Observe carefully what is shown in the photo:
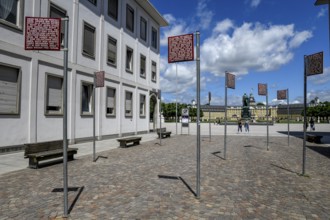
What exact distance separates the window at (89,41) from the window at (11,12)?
5.07 m

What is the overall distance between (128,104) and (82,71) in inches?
280

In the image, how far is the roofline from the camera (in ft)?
81.1

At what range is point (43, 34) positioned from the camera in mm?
4090

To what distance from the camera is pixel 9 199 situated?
16.9 ft

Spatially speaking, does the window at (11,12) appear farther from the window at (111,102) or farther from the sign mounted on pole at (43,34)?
the sign mounted on pole at (43,34)

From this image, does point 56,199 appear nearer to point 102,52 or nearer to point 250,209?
point 250,209

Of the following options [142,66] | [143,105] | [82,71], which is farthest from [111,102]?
[142,66]

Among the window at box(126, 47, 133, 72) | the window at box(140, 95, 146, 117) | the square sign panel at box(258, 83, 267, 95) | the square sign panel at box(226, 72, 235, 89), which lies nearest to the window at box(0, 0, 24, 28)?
the square sign panel at box(226, 72, 235, 89)

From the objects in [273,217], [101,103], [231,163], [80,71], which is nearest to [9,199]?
[273,217]

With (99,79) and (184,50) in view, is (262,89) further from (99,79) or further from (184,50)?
(184,50)

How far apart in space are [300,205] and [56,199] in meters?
4.75

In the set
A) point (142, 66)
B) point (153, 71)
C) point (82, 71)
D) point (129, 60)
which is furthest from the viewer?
Result: point (153, 71)

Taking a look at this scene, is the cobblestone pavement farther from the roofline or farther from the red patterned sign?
the roofline

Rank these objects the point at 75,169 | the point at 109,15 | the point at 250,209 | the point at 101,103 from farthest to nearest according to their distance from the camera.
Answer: the point at 109,15, the point at 101,103, the point at 75,169, the point at 250,209
